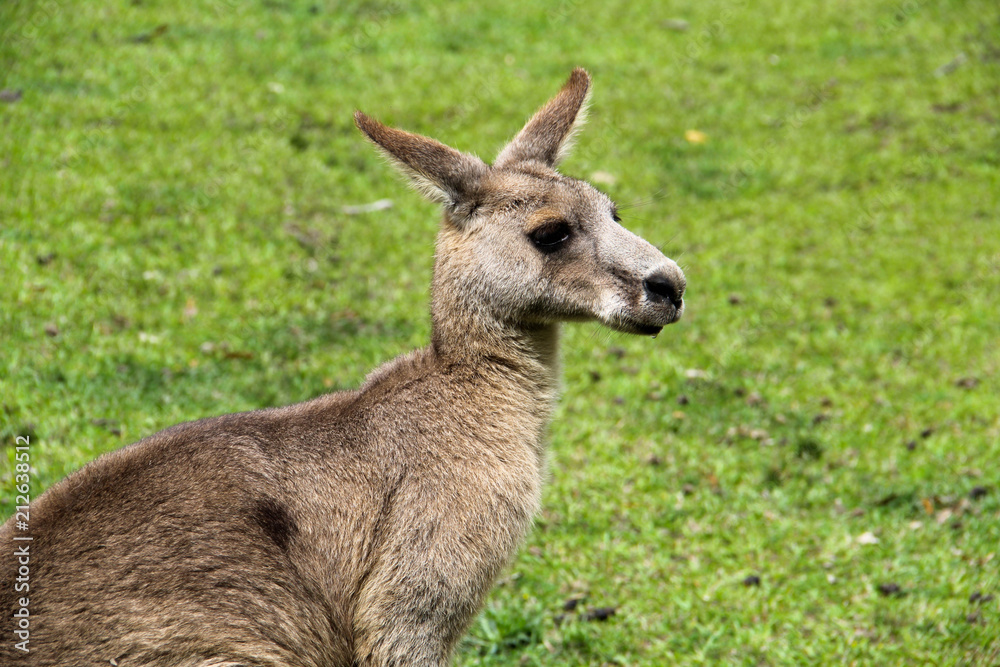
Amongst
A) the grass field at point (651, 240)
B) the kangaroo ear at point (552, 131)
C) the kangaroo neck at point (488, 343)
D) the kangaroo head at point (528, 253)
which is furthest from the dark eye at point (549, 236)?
the grass field at point (651, 240)

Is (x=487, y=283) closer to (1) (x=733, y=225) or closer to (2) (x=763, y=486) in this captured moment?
(2) (x=763, y=486)

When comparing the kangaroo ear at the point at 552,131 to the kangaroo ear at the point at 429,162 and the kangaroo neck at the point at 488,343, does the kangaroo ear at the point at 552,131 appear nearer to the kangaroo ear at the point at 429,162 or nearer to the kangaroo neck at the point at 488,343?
the kangaroo ear at the point at 429,162

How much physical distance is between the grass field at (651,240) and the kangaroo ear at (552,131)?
2.58m

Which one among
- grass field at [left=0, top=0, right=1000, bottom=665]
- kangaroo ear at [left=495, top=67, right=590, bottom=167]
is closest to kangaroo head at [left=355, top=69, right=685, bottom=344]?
kangaroo ear at [left=495, top=67, right=590, bottom=167]

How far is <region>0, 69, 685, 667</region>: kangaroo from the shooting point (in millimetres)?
3231

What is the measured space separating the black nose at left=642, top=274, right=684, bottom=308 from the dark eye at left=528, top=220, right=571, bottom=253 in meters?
0.44

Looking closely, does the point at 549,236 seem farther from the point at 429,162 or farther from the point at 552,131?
the point at 552,131

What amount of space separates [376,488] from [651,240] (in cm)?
660

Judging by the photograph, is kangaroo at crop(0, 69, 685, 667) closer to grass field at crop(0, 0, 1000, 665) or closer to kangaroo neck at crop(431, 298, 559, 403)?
kangaroo neck at crop(431, 298, 559, 403)

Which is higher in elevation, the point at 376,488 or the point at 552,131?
the point at 552,131

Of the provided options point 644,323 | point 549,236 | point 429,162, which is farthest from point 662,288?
point 429,162

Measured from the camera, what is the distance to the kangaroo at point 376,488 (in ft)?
10.6

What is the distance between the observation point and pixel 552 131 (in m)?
4.69

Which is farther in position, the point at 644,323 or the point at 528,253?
the point at 528,253
